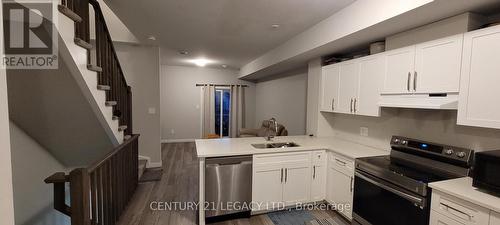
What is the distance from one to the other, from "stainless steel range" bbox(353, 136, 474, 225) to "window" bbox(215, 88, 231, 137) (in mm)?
5615

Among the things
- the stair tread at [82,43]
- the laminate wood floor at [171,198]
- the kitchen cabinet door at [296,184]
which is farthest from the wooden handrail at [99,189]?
the kitchen cabinet door at [296,184]

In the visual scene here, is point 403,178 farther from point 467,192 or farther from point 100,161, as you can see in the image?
point 100,161

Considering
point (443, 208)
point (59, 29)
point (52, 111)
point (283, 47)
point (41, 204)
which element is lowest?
point (41, 204)

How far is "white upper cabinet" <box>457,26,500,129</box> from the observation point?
1553mm

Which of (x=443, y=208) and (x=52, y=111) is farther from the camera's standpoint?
(x=52, y=111)

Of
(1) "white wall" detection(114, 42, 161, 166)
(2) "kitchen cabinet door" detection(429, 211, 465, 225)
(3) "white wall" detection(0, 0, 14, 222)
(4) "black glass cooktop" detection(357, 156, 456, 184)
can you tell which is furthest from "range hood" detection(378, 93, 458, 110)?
(1) "white wall" detection(114, 42, 161, 166)

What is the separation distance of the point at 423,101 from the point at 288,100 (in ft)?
11.9

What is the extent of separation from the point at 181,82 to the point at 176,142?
1.93m

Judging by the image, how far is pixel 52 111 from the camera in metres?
2.29

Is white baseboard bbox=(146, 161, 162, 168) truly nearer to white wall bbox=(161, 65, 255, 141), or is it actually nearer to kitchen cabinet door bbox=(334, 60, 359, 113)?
white wall bbox=(161, 65, 255, 141)

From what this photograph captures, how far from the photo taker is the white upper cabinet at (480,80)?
1.55 metres

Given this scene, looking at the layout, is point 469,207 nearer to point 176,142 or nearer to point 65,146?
point 65,146

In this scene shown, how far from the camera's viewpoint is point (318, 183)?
9.78ft

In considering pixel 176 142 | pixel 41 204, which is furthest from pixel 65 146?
pixel 176 142
